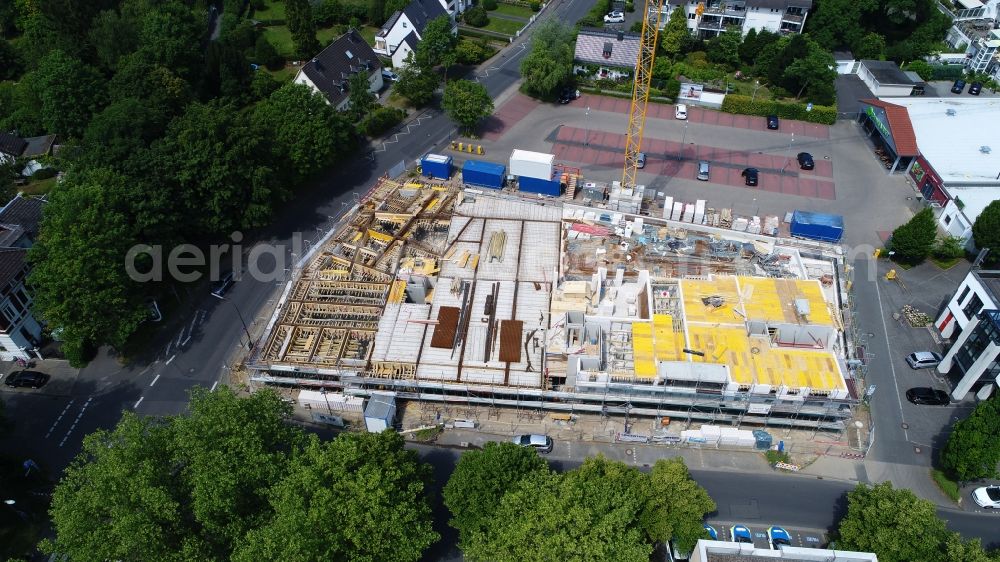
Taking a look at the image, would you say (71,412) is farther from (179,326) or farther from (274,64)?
A: (274,64)

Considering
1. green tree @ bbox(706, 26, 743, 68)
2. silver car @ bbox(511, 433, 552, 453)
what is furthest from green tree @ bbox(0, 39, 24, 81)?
green tree @ bbox(706, 26, 743, 68)

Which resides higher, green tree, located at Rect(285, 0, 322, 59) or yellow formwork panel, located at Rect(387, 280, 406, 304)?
green tree, located at Rect(285, 0, 322, 59)

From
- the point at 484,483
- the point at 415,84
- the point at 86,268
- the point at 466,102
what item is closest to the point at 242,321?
the point at 86,268

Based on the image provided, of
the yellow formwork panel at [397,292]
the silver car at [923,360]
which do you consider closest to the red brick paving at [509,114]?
the yellow formwork panel at [397,292]

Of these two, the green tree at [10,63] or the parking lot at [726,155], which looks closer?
the parking lot at [726,155]

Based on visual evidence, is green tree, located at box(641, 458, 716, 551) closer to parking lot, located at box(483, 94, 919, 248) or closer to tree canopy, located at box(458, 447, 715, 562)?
tree canopy, located at box(458, 447, 715, 562)

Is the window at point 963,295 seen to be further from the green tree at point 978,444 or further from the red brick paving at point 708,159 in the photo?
the red brick paving at point 708,159

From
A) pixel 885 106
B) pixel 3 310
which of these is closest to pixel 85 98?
pixel 3 310
